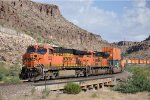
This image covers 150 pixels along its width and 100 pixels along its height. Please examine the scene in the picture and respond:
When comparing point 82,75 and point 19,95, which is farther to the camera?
point 82,75

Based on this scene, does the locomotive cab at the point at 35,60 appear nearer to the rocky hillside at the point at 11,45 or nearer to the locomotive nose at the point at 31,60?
the locomotive nose at the point at 31,60

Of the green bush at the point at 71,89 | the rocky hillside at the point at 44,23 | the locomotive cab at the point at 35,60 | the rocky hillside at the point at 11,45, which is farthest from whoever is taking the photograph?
the rocky hillside at the point at 44,23

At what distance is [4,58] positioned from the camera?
50.7 m

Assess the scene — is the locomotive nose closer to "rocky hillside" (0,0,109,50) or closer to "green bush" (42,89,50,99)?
"green bush" (42,89,50,99)

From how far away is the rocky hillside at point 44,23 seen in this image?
76750 mm

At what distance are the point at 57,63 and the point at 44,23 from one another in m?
78.5

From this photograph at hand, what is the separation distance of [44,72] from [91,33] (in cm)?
11585

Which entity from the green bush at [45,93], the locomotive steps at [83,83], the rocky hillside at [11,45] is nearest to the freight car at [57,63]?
the locomotive steps at [83,83]

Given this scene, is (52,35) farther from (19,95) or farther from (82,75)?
(19,95)

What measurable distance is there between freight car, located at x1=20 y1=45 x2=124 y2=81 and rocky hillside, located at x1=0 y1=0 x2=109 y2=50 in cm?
3402

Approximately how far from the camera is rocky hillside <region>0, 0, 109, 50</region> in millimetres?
76750

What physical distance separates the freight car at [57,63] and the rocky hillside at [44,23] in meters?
34.0

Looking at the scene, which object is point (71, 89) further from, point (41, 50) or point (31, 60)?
point (41, 50)

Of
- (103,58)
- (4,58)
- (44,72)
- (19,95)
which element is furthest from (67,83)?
(4,58)
